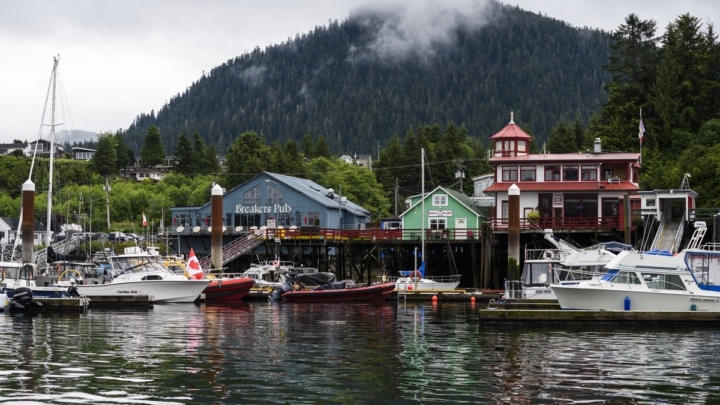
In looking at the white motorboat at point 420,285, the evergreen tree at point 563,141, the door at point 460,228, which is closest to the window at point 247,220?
the door at point 460,228

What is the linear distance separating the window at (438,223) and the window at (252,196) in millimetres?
20841

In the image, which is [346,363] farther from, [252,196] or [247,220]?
[252,196]

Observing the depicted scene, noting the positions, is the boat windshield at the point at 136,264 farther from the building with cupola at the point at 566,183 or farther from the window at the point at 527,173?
the window at the point at 527,173

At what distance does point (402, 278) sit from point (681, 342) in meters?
33.3

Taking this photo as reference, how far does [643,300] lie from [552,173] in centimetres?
3743

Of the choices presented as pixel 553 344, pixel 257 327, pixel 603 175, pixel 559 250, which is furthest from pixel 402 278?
pixel 553 344

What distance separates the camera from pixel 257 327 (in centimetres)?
4238

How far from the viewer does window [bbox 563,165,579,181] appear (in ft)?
259

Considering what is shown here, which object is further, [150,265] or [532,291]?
[150,265]

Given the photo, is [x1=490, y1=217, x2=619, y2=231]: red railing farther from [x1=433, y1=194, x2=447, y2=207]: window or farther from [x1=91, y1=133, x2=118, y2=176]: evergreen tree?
[x1=91, y1=133, x2=118, y2=176]: evergreen tree

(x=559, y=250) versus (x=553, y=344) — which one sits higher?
(x=559, y=250)

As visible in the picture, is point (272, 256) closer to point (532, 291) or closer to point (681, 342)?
point (532, 291)

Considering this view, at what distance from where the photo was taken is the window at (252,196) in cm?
9631

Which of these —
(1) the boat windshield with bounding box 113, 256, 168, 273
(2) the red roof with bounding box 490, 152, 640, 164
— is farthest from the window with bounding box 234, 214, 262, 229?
(1) the boat windshield with bounding box 113, 256, 168, 273
